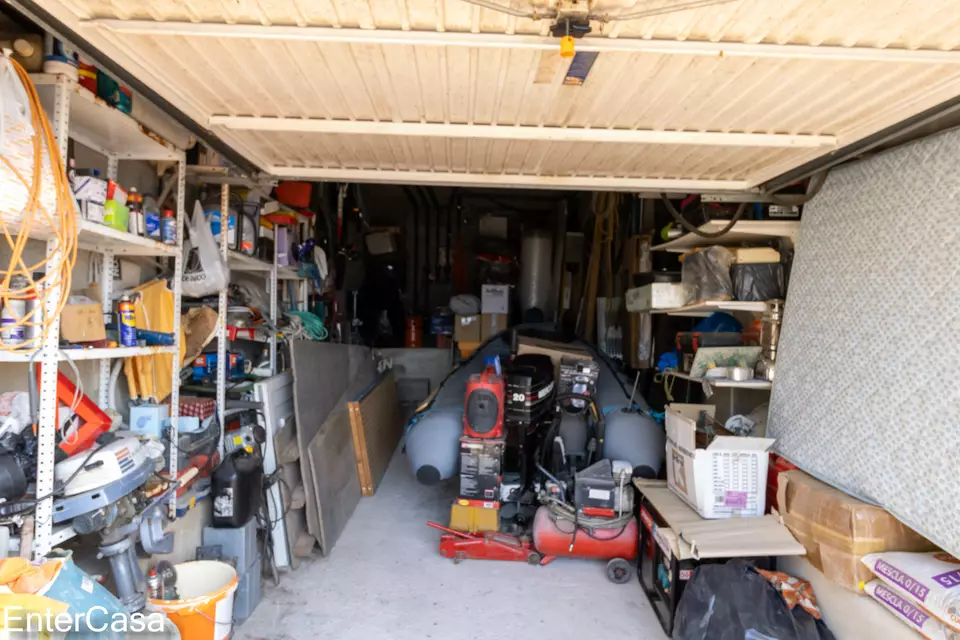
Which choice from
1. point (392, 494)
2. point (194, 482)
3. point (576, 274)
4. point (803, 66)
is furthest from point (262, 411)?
point (576, 274)

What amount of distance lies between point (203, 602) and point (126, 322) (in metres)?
1.12

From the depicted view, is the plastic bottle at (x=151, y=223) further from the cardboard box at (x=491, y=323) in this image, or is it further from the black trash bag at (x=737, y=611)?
the cardboard box at (x=491, y=323)

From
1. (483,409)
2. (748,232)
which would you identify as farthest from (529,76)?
(483,409)

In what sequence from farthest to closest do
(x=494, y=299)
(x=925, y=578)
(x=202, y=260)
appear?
(x=494, y=299) < (x=202, y=260) < (x=925, y=578)

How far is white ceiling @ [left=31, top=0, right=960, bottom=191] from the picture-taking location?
5.33ft

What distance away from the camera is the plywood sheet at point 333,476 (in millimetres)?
3516

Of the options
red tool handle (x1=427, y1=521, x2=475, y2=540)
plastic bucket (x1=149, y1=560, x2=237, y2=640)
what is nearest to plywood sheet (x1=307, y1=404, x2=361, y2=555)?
red tool handle (x1=427, y1=521, x2=475, y2=540)

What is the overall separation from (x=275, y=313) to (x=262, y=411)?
781mm

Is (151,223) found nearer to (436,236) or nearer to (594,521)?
(594,521)

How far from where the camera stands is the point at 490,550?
11.5 feet

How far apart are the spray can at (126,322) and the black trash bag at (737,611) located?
2553 mm

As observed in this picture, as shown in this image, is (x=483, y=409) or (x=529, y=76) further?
(x=483, y=409)

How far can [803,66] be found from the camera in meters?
1.87

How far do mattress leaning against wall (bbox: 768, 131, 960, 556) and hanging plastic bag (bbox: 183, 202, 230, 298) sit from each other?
2.93m
